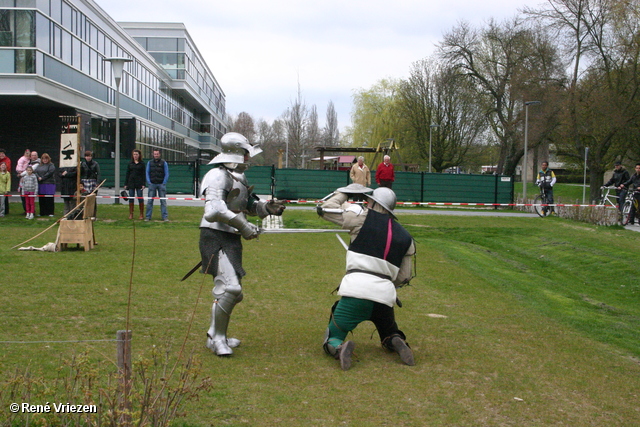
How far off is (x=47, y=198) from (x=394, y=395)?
51.8ft

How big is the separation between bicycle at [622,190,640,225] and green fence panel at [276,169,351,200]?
40.9 feet

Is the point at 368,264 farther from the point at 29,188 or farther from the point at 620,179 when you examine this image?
the point at 620,179

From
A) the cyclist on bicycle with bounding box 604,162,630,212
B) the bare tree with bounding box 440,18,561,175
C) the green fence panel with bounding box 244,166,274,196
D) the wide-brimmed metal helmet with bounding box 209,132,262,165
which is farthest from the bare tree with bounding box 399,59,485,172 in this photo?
the wide-brimmed metal helmet with bounding box 209,132,262,165

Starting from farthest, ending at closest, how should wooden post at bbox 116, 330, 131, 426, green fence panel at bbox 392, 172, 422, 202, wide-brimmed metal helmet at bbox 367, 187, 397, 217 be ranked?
green fence panel at bbox 392, 172, 422, 202 < wide-brimmed metal helmet at bbox 367, 187, 397, 217 < wooden post at bbox 116, 330, 131, 426

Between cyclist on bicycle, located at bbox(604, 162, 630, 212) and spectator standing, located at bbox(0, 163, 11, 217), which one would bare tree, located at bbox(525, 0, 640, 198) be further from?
spectator standing, located at bbox(0, 163, 11, 217)

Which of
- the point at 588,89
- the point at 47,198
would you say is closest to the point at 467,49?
the point at 588,89

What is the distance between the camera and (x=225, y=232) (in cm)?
584

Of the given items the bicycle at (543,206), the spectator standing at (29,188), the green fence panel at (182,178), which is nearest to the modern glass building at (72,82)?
the spectator standing at (29,188)

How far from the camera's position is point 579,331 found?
7.29 m

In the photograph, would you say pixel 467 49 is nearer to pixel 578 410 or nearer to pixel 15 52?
pixel 15 52

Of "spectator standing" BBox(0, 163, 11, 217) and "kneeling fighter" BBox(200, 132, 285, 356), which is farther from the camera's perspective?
"spectator standing" BBox(0, 163, 11, 217)

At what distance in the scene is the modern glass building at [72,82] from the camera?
24.3m

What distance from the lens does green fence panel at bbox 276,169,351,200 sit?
28.7 metres

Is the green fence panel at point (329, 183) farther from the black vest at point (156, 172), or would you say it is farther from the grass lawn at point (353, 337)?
the grass lawn at point (353, 337)
